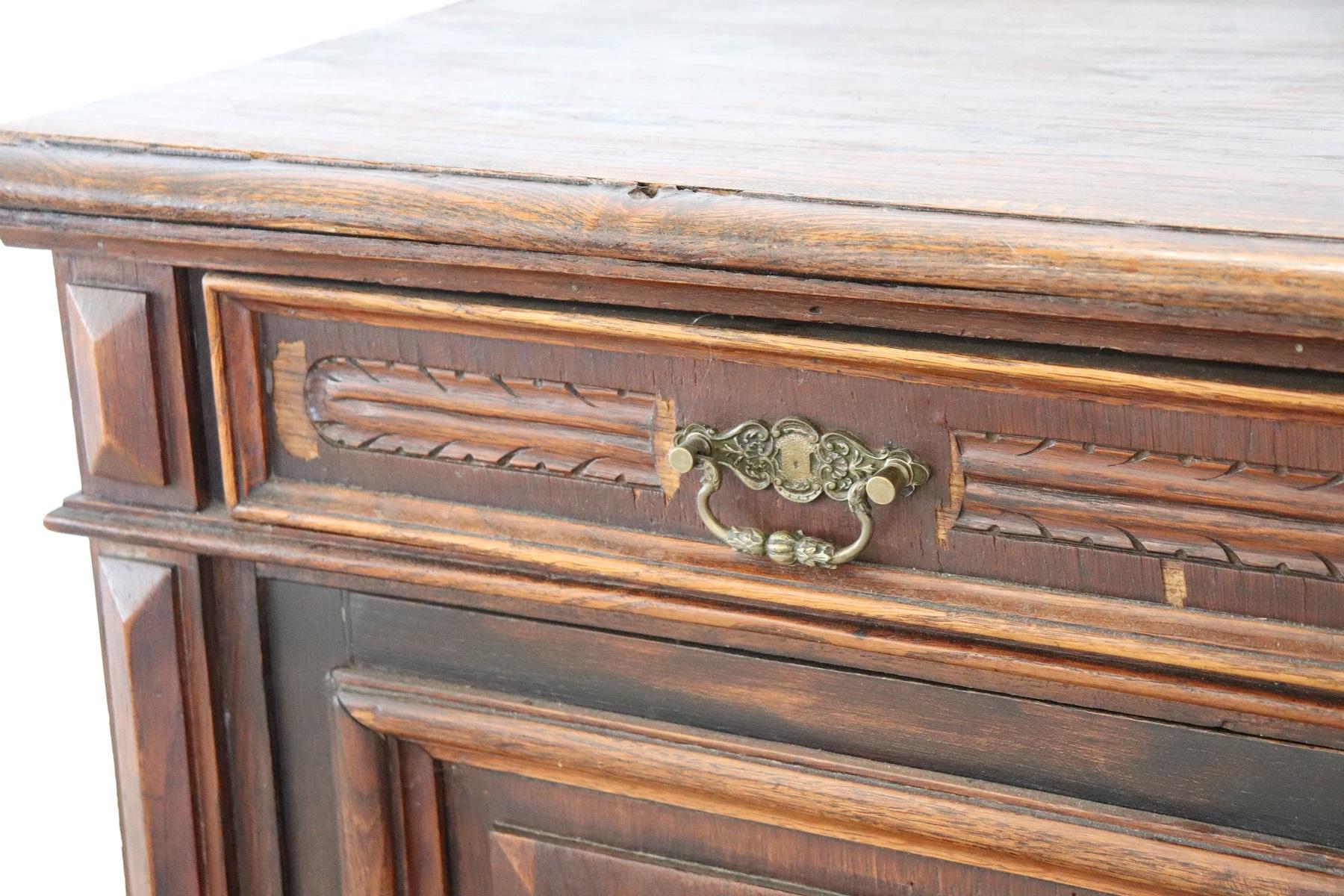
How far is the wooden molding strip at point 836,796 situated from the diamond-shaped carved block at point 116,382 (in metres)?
0.13

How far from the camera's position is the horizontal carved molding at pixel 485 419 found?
659 mm

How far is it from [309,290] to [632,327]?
5.5 inches

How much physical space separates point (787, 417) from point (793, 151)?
0.11 m

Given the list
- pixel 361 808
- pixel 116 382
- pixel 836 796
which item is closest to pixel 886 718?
pixel 836 796

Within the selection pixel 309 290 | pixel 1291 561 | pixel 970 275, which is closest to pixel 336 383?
pixel 309 290

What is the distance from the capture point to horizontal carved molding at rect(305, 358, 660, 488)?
66 cm

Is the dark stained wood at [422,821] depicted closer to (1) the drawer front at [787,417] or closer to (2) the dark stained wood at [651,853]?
(2) the dark stained wood at [651,853]

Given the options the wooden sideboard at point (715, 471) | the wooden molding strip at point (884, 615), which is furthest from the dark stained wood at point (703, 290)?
the wooden molding strip at point (884, 615)

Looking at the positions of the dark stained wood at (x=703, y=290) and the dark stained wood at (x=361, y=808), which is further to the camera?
the dark stained wood at (x=361, y=808)

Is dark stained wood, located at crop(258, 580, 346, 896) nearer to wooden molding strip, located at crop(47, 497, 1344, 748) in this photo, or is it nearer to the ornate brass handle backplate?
wooden molding strip, located at crop(47, 497, 1344, 748)

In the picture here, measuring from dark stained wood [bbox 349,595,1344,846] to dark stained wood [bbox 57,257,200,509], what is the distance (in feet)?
0.33

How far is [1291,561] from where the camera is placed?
583 mm

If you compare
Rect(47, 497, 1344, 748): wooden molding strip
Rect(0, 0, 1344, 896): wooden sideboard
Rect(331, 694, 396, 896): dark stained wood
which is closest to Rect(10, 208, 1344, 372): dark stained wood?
Rect(0, 0, 1344, 896): wooden sideboard

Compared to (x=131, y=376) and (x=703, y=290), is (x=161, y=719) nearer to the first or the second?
(x=131, y=376)
